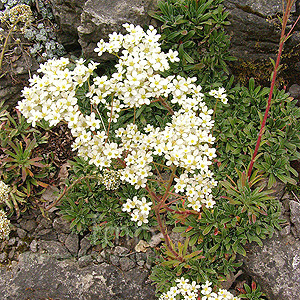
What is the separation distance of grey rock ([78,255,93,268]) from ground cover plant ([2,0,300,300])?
7.6 inches

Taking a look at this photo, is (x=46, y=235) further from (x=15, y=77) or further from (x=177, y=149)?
(x=177, y=149)

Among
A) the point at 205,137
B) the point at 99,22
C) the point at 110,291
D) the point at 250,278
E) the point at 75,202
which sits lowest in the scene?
the point at 250,278

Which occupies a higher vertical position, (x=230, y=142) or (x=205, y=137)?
(x=205, y=137)

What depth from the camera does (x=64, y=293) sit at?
3.37 meters

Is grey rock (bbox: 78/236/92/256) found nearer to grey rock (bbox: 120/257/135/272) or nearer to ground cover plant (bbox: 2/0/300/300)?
ground cover plant (bbox: 2/0/300/300)

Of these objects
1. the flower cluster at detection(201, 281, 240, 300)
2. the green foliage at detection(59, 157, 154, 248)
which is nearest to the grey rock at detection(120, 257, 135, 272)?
the green foliage at detection(59, 157, 154, 248)

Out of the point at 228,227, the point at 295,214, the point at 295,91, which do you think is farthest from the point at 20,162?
the point at 295,91

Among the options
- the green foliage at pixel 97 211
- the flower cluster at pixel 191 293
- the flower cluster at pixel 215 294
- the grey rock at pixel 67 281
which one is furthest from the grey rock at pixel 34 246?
the flower cluster at pixel 215 294

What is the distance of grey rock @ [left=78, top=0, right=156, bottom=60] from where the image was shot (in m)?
4.00

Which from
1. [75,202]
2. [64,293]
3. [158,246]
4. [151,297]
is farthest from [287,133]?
[64,293]

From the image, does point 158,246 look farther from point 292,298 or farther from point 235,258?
point 292,298

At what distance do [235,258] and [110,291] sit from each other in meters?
1.48

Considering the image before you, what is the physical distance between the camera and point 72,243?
3.81 meters

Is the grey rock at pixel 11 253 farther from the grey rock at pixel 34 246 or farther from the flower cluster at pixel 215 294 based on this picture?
the flower cluster at pixel 215 294
